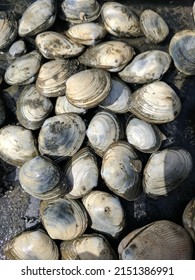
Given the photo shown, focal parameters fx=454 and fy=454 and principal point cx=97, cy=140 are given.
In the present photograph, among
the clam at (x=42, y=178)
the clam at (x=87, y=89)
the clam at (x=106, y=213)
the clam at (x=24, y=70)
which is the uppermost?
the clam at (x=24, y=70)

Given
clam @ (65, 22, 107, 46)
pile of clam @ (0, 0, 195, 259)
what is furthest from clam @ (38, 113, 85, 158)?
clam @ (65, 22, 107, 46)

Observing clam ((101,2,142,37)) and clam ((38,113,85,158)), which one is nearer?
clam ((38,113,85,158))

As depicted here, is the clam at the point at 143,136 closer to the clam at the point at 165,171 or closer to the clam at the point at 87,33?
the clam at the point at 165,171

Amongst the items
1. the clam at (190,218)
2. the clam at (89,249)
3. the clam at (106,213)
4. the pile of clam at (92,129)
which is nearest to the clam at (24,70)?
the pile of clam at (92,129)

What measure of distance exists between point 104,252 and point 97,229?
14 centimetres

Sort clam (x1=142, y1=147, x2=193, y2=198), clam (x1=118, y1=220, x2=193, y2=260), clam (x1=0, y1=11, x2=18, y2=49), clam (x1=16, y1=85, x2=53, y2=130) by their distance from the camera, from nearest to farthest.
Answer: clam (x1=118, y1=220, x2=193, y2=260)
clam (x1=142, y1=147, x2=193, y2=198)
clam (x1=16, y1=85, x2=53, y2=130)
clam (x1=0, y1=11, x2=18, y2=49)

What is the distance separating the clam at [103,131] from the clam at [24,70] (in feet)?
1.34

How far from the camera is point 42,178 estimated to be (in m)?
2.19

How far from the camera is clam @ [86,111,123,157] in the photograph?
2293mm

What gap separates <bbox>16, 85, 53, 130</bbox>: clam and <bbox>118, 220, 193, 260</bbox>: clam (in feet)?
2.46

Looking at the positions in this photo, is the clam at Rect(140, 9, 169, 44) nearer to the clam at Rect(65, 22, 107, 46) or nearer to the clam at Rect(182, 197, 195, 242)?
the clam at Rect(65, 22, 107, 46)

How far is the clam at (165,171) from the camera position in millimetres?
2252

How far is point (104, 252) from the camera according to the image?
2.17m

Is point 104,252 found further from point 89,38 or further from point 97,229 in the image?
point 89,38
